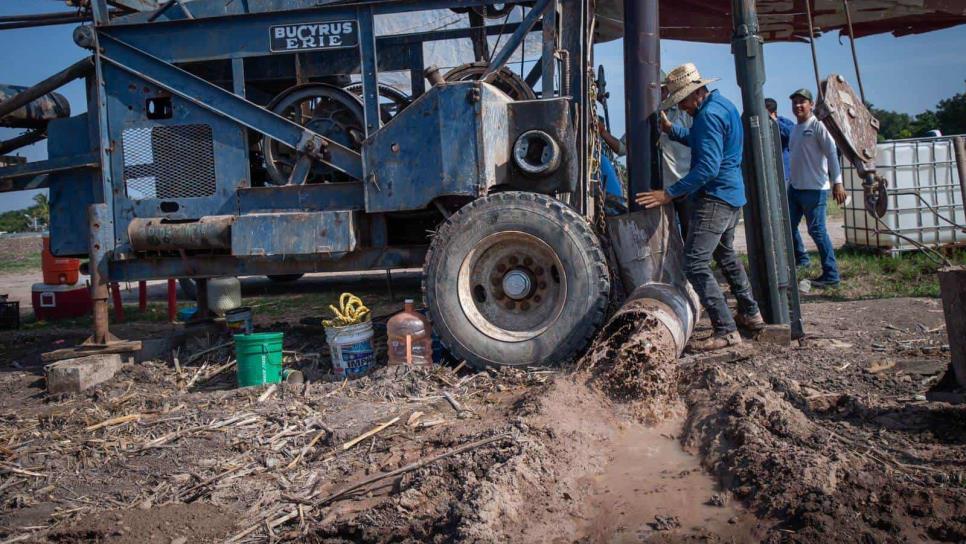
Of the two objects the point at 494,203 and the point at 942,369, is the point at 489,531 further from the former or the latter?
the point at 942,369

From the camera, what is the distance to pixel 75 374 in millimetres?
5785

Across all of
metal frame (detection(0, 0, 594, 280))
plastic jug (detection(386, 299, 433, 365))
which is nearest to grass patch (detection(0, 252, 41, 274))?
metal frame (detection(0, 0, 594, 280))

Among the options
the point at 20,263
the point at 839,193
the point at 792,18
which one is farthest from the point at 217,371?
the point at 20,263

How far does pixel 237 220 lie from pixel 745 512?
13.7ft

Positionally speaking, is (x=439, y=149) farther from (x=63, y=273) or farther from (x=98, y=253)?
(x=63, y=273)

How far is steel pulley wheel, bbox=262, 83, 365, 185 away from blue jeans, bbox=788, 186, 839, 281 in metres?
4.29

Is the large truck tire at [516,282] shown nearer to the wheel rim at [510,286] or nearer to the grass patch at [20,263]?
the wheel rim at [510,286]

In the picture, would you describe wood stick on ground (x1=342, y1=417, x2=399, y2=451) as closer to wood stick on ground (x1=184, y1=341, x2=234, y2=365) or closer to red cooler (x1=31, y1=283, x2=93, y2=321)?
wood stick on ground (x1=184, y1=341, x2=234, y2=365)

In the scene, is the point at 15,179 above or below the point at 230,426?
above

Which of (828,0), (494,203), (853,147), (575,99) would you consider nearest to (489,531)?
(494,203)

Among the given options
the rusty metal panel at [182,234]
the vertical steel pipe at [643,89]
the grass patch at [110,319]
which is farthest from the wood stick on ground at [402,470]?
the grass patch at [110,319]

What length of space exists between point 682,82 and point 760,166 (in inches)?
33.5

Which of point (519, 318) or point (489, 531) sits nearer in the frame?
point (489, 531)

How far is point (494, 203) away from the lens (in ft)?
17.5
